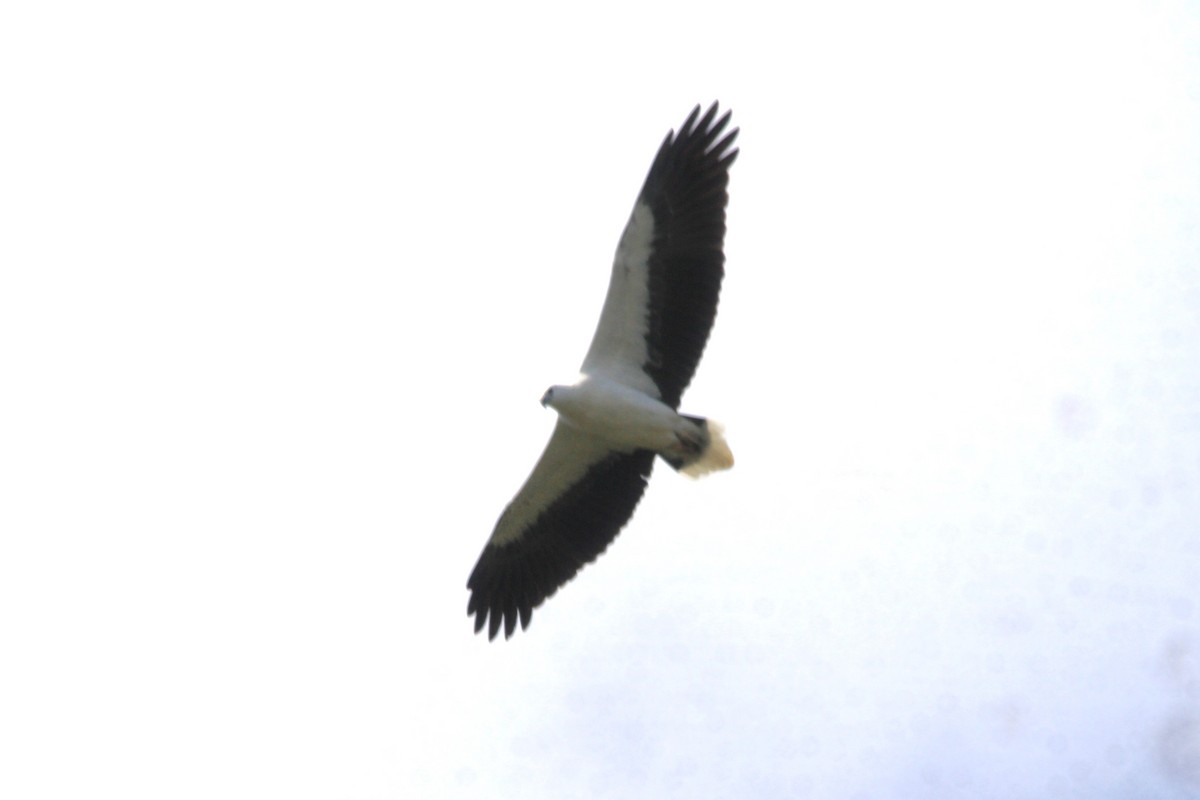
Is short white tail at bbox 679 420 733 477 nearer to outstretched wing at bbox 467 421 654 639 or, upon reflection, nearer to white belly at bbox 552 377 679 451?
white belly at bbox 552 377 679 451

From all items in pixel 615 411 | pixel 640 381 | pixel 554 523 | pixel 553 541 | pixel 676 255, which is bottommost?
pixel 553 541

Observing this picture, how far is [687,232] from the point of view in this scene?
13.2 m

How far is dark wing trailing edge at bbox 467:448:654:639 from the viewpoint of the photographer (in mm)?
14195

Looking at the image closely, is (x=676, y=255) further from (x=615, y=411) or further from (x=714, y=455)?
(x=714, y=455)

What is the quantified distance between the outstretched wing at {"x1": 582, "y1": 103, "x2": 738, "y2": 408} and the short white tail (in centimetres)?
52

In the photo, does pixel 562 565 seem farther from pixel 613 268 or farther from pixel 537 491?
pixel 613 268

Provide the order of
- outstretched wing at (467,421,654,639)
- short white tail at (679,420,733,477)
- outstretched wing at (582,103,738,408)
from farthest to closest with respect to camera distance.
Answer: outstretched wing at (467,421,654,639) → short white tail at (679,420,733,477) → outstretched wing at (582,103,738,408)

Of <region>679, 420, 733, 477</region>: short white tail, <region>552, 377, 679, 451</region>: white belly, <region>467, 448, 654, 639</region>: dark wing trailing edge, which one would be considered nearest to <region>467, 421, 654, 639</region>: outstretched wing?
<region>467, 448, 654, 639</region>: dark wing trailing edge

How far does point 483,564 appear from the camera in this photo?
1470 cm

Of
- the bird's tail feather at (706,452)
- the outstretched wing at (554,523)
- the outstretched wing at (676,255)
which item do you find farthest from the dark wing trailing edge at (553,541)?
the outstretched wing at (676,255)

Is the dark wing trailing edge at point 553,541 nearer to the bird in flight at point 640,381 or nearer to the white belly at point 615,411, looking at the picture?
the bird in flight at point 640,381

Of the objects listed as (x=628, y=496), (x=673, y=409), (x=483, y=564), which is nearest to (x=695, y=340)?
(x=673, y=409)

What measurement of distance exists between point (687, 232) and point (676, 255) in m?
0.21

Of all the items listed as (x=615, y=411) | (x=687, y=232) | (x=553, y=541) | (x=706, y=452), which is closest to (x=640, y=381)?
(x=615, y=411)
